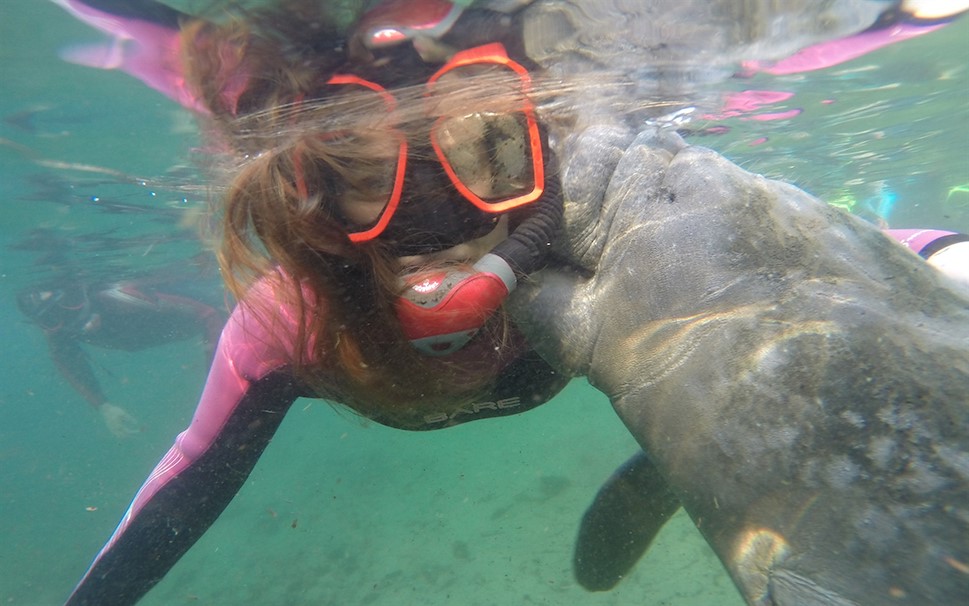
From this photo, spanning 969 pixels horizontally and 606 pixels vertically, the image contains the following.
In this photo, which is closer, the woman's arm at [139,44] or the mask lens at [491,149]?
the mask lens at [491,149]

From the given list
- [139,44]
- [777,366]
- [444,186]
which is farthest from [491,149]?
[139,44]

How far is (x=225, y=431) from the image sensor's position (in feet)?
9.57

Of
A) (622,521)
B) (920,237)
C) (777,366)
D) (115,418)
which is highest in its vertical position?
(777,366)

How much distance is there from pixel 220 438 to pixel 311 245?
1.51 meters

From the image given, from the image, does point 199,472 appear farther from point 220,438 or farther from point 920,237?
point 920,237

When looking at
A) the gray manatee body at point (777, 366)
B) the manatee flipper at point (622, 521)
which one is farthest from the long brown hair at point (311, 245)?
the manatee flipper at point (622, 521)

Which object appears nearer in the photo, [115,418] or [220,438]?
[220,438]

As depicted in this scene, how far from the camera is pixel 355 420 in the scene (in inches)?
126

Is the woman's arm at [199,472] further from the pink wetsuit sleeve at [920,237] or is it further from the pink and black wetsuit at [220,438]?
the pink wetsuit sleeve at [920,237]

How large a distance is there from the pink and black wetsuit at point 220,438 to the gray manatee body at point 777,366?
902 mm

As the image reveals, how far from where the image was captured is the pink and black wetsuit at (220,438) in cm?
279

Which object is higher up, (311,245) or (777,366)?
(311,245)

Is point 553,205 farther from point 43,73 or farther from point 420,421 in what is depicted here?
point 43,73

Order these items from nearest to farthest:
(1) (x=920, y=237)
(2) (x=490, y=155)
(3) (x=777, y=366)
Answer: (3) (x=777, y=366) → (2) (x=490, y=155) → (1) (x=920, y=237)
